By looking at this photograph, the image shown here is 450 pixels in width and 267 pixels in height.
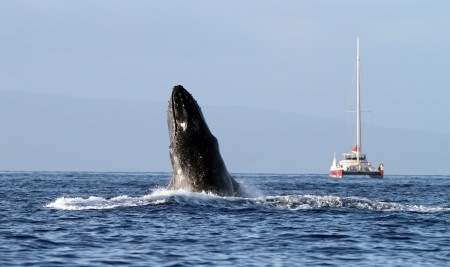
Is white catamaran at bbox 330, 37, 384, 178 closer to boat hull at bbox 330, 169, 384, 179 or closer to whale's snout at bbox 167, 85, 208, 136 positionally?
boat hull at bbox 330, 169, 384, 179

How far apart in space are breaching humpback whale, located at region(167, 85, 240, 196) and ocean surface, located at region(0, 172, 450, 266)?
20.1 inches

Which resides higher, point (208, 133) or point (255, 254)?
point (208, 133)

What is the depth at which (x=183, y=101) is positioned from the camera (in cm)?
2494

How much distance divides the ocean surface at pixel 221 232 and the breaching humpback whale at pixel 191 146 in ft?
1.68

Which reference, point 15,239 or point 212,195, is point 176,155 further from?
point 15,239

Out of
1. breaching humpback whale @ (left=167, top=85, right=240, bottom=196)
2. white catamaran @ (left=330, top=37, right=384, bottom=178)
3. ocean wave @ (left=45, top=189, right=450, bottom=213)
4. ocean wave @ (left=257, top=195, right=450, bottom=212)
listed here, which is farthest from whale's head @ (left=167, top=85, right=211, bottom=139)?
white catamaran @ (left=330, top=37, right=384, bottom=178)

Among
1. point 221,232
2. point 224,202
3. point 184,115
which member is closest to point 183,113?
point 184,115

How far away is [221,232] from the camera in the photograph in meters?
19.0

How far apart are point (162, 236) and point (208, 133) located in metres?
7.15

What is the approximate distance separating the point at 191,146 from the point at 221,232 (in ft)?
20.3

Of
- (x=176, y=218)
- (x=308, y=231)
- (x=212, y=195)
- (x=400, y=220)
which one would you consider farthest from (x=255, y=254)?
(x=212, y=195)

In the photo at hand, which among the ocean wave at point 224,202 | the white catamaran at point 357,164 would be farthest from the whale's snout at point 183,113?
the white catamaran at point 357,164

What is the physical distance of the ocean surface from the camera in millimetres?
15844

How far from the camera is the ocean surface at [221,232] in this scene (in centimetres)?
1584
